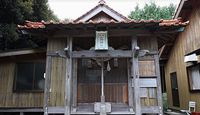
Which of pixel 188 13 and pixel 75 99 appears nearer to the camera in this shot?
pixel 75 99

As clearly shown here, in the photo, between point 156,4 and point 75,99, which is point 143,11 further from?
point 75,99

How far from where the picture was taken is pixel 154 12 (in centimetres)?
2502

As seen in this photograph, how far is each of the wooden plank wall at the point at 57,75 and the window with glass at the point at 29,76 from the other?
1882 millimetres

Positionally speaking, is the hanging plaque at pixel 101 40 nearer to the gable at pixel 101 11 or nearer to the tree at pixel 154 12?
the gable at pixel 101 11

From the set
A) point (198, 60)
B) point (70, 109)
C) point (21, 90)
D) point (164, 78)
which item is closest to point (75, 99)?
point (70, 109)

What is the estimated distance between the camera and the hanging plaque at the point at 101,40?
650 centimetres

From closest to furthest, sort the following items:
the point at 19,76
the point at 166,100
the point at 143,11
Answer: the point at 19,76 < the point at 166,100 < the point at 143,11

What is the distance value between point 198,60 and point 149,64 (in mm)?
2745

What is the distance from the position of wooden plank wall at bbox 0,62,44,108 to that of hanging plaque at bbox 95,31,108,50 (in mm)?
3791

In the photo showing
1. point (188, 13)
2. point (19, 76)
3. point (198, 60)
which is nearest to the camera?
point (198, 60)

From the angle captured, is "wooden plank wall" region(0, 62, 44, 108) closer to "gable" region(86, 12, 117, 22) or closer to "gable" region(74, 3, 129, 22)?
"gable" region(74, 3, 129, 22)

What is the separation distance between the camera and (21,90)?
28.0 feet

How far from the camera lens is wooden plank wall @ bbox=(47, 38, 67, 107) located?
691cm

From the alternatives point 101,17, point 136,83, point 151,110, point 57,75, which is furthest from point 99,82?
point 101,17
